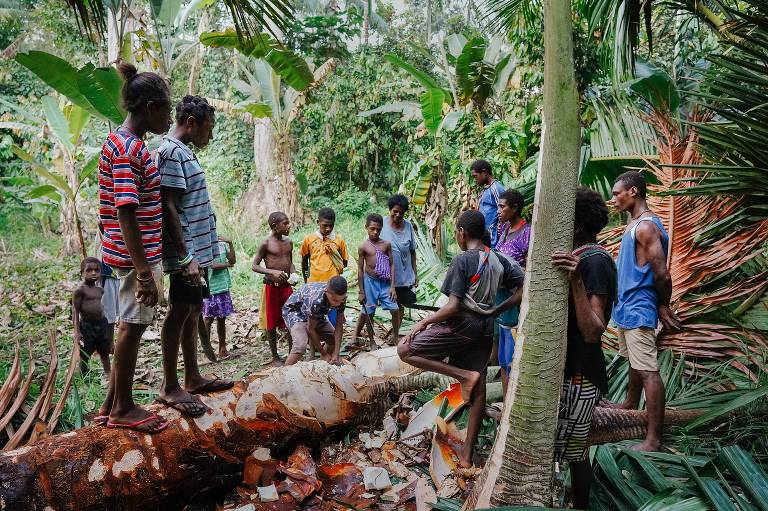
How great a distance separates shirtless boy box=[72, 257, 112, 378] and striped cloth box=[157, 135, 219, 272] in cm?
253

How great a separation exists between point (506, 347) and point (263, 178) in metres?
11.0

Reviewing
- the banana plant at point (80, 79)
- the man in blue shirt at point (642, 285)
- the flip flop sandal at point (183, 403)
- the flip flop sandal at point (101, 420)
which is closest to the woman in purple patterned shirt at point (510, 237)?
the man in blue shirt at point (642, 285)

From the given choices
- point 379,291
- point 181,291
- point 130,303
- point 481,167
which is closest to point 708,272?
point 481,167

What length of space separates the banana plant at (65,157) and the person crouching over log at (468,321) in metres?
5.37

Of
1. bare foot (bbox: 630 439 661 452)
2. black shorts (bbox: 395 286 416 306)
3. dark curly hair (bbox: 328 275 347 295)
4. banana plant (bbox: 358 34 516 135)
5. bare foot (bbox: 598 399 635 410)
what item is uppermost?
banana plant (bbox: 358 34 516 135)

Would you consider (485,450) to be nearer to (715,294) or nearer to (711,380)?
(711,380)

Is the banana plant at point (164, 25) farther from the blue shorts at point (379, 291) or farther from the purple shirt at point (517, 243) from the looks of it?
the purple shirt at point (517, 243)

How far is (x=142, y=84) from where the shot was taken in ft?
9.06

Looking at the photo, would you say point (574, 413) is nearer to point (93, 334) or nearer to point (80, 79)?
point (93, 334)

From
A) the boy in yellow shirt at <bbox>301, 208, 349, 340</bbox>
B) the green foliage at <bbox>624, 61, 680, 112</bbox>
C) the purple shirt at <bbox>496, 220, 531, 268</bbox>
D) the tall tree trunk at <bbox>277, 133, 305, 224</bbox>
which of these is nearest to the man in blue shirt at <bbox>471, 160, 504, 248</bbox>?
the purple shirt at <bbox>496, 220, 531, 268</bbox>

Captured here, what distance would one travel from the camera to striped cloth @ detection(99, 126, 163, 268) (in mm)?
2648

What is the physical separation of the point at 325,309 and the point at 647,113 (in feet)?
13.2

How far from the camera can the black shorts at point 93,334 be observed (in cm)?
518

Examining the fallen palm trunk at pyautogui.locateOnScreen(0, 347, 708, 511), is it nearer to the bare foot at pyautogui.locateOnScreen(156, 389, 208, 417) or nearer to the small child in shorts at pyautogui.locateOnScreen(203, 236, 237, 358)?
the bare foot at pyautogui.locateOnScreen(156, 389, 208, 417)
